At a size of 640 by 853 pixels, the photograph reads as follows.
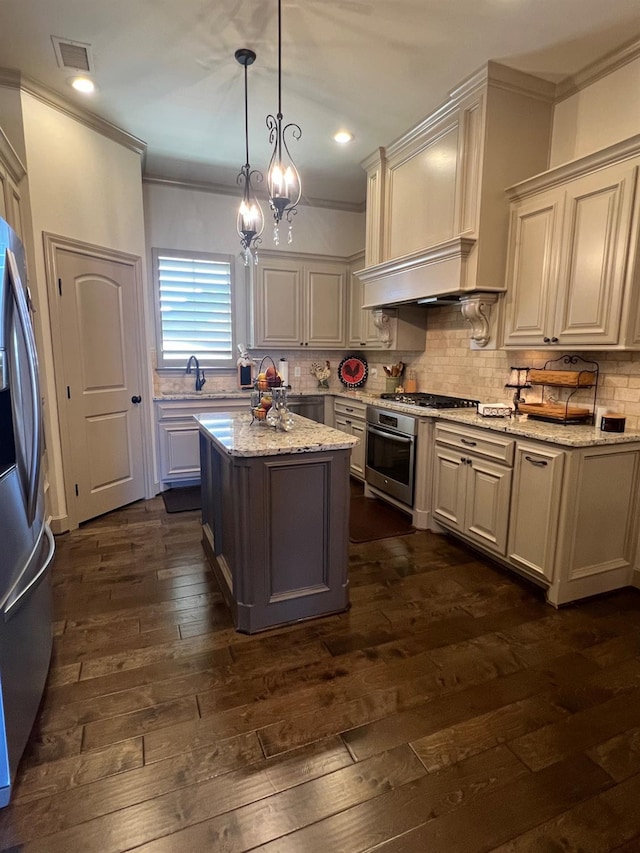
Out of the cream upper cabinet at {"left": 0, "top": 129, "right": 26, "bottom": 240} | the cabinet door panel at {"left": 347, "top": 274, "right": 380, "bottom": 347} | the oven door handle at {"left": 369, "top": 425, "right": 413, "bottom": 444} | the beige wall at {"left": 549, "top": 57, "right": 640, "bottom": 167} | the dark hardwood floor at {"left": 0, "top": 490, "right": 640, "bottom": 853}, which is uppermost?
the beige wall at {"left": 549, "top": 57, "right": 640, "bottom": 167}

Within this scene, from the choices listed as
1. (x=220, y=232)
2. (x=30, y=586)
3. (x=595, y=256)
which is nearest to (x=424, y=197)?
(x=595, y=256)

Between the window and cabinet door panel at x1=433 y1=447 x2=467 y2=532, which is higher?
the window

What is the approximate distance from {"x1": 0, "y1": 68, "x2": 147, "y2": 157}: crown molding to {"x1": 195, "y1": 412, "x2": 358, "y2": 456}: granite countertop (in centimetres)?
250

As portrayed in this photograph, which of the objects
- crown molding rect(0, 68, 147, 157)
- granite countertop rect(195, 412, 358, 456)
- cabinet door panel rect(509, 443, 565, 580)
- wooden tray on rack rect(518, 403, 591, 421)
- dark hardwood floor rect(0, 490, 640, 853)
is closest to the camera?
dark hardwood floor rect(0, 490, 640, 853)

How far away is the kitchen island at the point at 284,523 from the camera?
2189mm

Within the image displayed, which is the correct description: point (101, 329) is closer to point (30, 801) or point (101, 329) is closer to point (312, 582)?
point (312, 582)

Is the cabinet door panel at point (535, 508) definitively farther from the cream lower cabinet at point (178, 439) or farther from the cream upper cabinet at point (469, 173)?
the cream lower cabinet at point (178, 439)

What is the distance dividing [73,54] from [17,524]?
2853 millimetres

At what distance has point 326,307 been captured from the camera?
17.2ft

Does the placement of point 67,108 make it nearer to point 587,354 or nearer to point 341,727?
point 587,354

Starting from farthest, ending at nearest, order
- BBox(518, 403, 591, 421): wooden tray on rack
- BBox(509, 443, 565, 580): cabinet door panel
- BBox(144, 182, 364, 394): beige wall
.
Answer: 1. BBox(144, 182, 364, 394): beige wall
2. BBox(518, 403, 591, 421): wooden tray on rack
3. BBox(509, 443, 565, 580): cabinet door panel

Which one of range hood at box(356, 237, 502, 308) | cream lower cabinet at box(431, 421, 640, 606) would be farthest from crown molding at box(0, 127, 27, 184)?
cream lower cabinet at box(431, 421, 640, 606)

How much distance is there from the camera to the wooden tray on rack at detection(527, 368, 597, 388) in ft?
9.29

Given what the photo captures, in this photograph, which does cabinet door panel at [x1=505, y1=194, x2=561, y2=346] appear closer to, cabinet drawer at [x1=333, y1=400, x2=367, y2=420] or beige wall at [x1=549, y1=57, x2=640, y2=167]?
beige wall at [x1=549, y1=57, x2=640, y2=167]
